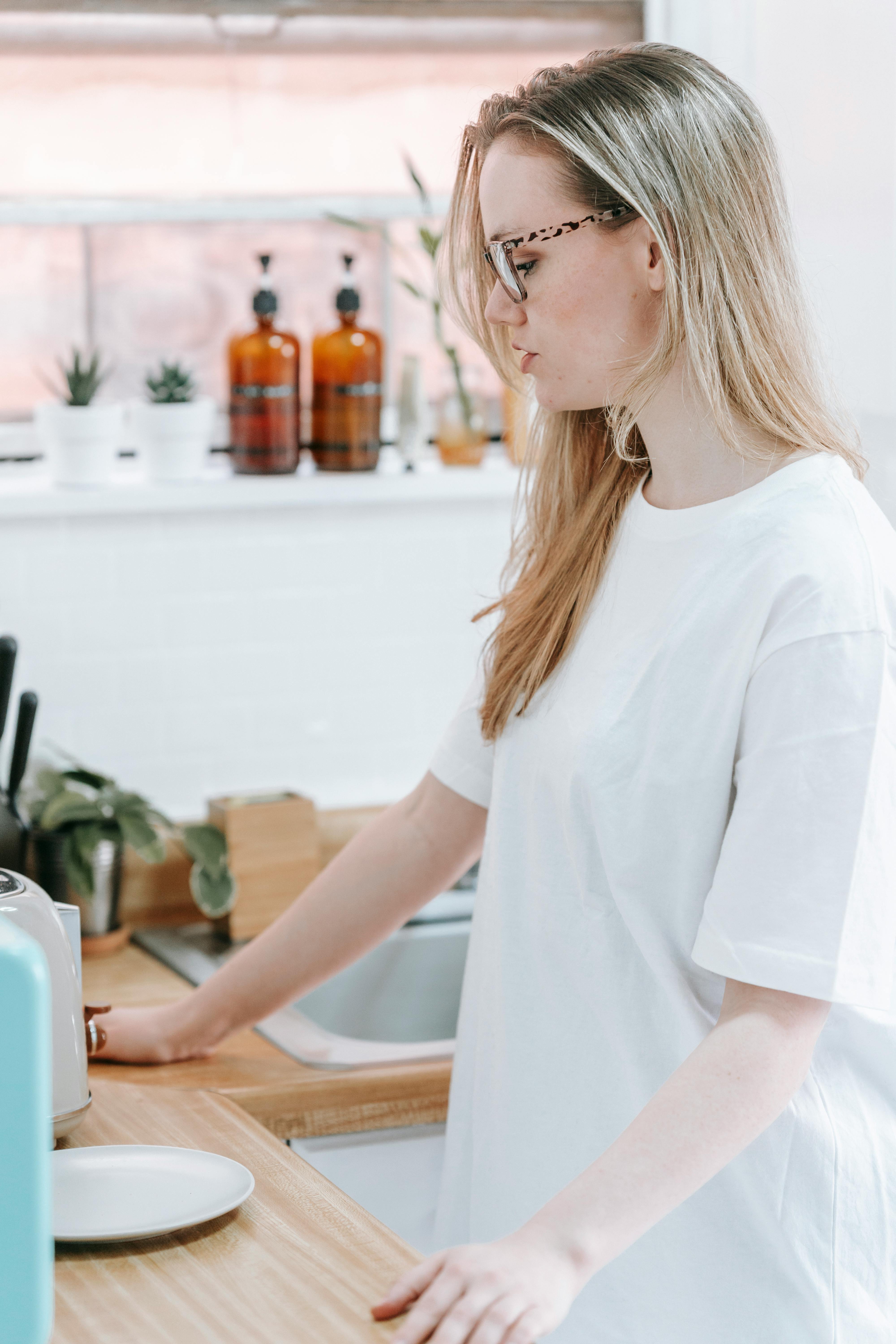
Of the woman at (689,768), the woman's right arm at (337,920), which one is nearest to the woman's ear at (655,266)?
the woman at (689,768)

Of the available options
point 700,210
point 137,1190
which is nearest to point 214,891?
point 137,1190

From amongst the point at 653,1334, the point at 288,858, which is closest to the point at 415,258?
the point at 288,858

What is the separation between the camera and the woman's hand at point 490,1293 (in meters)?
0.84

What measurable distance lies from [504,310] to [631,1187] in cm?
67

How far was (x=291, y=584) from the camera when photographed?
234 cm

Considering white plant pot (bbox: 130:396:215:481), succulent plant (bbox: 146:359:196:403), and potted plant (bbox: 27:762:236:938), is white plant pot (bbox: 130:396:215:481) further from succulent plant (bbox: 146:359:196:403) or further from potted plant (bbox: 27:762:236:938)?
potted plant (bbox: 27:762:236:938)

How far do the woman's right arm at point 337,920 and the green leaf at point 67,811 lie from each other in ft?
1.94

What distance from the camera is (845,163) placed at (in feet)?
6.82

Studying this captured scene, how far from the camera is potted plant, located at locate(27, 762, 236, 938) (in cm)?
200

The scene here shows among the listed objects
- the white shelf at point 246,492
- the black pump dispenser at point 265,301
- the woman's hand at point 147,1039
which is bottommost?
the woman's hand at point 147,1039

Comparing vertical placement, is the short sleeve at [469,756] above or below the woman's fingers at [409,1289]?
above

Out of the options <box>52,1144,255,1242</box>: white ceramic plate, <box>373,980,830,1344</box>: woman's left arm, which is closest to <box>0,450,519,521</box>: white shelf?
<box>52,1144,255,1242</box>: white ceramic plate

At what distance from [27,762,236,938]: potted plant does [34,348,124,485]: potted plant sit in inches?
17.2

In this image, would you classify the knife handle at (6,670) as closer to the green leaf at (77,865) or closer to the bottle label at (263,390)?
the green leaf at (77,865)
